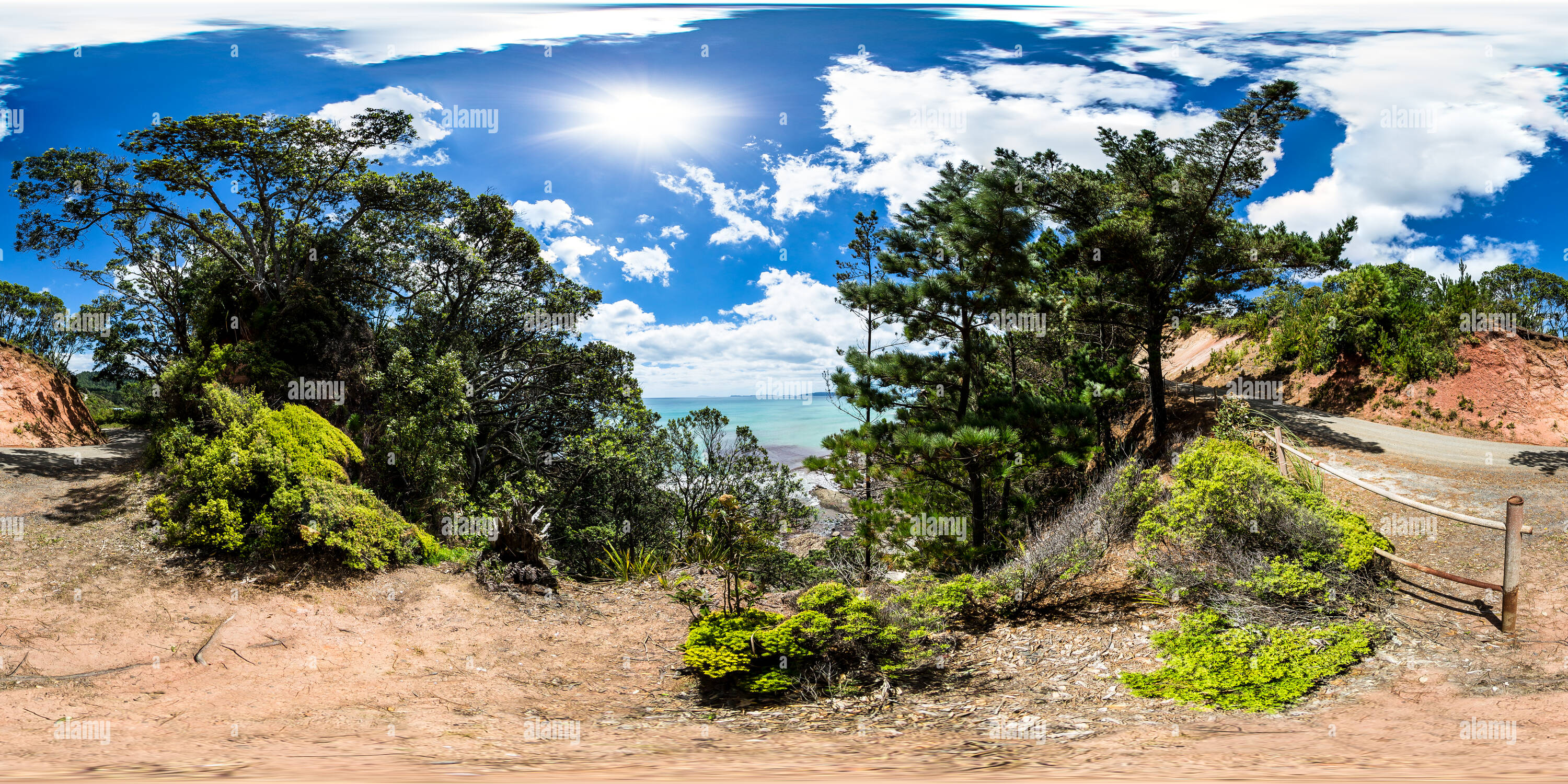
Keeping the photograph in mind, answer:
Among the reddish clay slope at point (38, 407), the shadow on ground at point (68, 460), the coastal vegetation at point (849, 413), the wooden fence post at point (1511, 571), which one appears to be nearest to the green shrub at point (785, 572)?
Result: the coastal vegetation at point (849, 413)

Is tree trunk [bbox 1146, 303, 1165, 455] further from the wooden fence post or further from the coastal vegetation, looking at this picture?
the wooden fence post

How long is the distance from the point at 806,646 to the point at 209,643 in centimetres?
628

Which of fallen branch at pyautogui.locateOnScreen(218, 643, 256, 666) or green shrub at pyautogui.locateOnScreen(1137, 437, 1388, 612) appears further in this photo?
fallen branch at pyautogui.locateOnScreen(218, 643, 256, 666)

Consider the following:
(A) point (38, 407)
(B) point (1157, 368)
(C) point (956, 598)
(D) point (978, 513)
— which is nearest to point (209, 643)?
(C) point (956, 598)

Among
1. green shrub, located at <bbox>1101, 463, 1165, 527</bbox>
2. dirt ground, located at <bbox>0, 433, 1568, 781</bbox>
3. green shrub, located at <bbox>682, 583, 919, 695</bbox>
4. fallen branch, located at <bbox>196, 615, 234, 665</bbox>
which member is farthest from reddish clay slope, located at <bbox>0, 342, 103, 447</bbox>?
green shrub, located at <bbox>1101, 463, 1165, 527</bbox>

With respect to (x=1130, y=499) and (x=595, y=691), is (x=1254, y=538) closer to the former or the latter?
(x=1130, y=499)

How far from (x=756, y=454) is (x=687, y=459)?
1.85 meters

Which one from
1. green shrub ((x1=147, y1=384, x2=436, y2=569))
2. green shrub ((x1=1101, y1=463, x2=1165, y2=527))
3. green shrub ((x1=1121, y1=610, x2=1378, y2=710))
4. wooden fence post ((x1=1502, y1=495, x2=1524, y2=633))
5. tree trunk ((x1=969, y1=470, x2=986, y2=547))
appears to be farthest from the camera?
tree trunk ((x1=969, y1=470, x2=986, y2=547))

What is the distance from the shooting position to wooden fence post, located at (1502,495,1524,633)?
5.90 meters

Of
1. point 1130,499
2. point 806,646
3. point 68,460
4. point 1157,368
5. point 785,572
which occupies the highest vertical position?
point 1157,368

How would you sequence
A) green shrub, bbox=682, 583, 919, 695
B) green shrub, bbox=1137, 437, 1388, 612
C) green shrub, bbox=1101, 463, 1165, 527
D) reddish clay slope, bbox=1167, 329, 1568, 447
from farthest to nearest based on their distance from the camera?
reddish clay slope, bbox=1167, 329, 1568, 447 < green shrub, bbox=1101, 463, 1165, 527 < green shrub, bbox=1137, 437, 1388, 612 < green shrub, bbox=682, 583, 919, 695

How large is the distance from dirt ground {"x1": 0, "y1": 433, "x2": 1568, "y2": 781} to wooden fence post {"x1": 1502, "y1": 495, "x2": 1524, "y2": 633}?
0.18m

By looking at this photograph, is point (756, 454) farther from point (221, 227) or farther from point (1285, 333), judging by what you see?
point (221, 227)

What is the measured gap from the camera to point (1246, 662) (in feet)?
17.4
